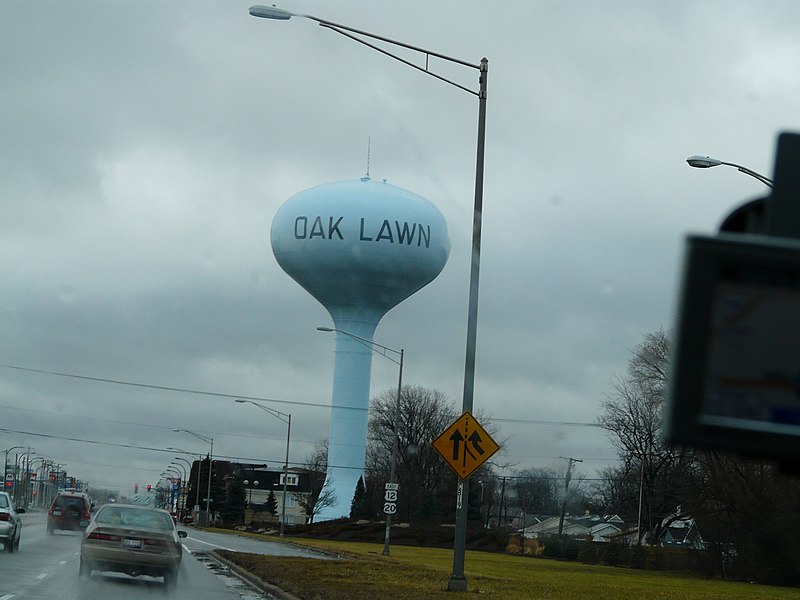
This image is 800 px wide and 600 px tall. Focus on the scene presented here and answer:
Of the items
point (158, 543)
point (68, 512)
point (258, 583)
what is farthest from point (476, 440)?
point (68, 512)

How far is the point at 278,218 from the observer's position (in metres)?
66.1

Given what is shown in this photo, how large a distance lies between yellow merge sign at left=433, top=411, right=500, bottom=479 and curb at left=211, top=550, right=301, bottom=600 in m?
3.63

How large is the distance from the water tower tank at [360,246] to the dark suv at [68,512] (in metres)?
17.7

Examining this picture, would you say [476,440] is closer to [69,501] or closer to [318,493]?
[69,501]

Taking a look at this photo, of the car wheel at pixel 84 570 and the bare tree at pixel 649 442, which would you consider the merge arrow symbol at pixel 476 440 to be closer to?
the car wheel at pixel 84 570

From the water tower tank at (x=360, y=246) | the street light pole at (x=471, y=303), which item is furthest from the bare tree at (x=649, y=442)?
the street light pole at (x=471, y=303)

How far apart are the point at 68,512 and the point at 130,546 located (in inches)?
1212

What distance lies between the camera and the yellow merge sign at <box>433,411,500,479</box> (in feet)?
72.9

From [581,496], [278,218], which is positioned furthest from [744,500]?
[581,496]

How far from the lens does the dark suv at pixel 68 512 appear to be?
51344 mm

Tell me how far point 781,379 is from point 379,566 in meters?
30.8

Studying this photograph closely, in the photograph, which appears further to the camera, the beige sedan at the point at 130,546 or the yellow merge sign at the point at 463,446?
the beige sedan at the point at 130,546

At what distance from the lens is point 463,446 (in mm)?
22328

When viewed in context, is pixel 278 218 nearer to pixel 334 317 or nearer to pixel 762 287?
pixel 334 317
